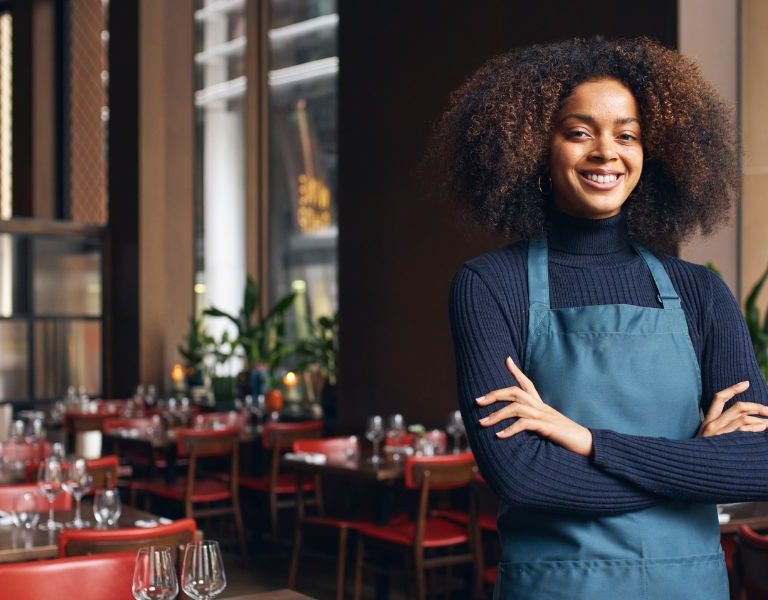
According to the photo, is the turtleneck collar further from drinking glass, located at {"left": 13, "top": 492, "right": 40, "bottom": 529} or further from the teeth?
drinking glass, located at {"left": 13, "top": 492, "right": 40, "bottom": 529}

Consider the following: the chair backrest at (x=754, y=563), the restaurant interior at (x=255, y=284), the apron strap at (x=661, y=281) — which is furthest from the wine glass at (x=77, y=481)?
the apron strap at (x=661, y=281)

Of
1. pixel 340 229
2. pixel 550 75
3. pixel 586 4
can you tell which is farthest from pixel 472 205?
pixel 340 229

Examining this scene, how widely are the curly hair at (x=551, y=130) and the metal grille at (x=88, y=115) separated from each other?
8.87 m

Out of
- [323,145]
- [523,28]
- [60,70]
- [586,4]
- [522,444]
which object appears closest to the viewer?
[522,444]

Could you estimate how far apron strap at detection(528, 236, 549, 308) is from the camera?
64.1 inches

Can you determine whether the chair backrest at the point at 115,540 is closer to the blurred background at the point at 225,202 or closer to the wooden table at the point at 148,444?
the blurred background at the point at 225,202

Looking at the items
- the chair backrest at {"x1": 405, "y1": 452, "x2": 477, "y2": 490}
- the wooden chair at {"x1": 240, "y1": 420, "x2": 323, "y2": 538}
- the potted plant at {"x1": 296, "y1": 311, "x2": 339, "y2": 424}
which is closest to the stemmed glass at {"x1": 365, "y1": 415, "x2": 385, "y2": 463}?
the chair backrest at {"x1": 405, "y1": 452, "x2": 477, "y2": 490}

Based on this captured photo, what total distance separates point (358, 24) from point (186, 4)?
3393mm

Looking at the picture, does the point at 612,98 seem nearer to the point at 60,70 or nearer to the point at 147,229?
the point at 147,229

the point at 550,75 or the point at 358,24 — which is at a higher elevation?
the point at 358,24

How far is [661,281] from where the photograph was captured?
1672 millimetres

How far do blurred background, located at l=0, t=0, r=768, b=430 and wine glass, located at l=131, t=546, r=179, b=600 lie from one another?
381cm

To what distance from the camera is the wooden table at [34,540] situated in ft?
10.4

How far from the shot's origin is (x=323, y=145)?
26.2 ft
